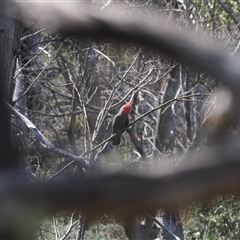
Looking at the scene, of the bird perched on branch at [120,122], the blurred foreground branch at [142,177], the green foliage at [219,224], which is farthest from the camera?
the bird perched on branch at [120,122]

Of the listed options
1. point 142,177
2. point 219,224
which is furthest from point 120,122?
point 142,177

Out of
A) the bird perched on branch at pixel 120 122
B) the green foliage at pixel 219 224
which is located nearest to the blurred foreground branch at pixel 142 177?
the green foliage at pixel 219 224

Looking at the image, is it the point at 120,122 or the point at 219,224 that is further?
the point at 120,122

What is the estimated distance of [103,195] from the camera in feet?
2.89

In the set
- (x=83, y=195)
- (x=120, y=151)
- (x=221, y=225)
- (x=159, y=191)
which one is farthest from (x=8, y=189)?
(x=120, y=151)

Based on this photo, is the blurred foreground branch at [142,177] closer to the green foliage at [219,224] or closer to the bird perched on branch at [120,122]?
the green foliage at [219,224]

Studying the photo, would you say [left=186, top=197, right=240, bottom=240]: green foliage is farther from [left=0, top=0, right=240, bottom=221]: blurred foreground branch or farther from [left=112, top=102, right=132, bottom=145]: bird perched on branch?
[left=0, top=0, right=240, bottom=221]: blurred foreground branch

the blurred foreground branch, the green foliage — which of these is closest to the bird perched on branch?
the green foliage

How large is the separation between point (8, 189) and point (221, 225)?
549 cm

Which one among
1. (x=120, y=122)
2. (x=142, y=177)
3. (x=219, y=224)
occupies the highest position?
(x=120, y=122)

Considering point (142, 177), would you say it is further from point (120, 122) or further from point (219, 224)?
point (120, 122)

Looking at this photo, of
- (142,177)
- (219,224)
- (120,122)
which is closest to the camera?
(142,177)

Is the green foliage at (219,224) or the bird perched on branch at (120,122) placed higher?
the bird perched on branch at (120,122)

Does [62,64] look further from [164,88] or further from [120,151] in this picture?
[120,151]
